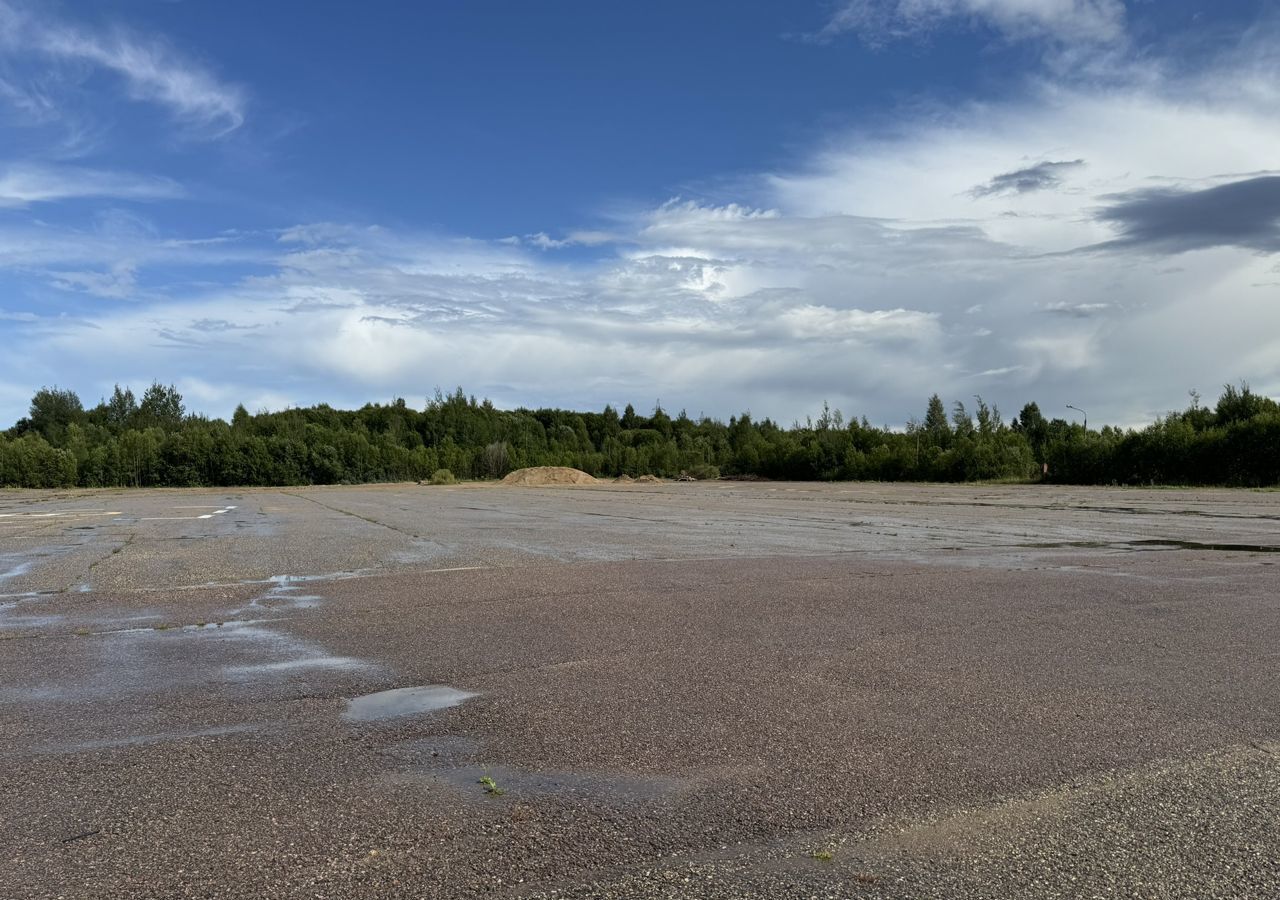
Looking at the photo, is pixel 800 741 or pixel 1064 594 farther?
pixel 1064 594

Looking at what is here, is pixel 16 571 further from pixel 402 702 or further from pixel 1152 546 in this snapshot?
pixel 1152 546

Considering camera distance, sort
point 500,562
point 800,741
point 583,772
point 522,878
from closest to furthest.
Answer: point 522,878, point 583,772, point 800,741, point 500,562

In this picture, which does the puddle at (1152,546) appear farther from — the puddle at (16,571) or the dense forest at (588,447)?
the dense forest at (588,447)

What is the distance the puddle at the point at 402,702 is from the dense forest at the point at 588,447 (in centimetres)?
4366

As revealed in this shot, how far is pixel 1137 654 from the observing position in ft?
20.9

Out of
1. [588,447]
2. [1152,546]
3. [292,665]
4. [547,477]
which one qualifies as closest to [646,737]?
[292,665]

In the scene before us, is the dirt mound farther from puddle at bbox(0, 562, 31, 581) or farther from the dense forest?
puddle at bbox(0, 562, 31, 581)

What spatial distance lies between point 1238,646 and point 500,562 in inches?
323

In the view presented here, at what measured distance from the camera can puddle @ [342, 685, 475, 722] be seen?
16.5ft

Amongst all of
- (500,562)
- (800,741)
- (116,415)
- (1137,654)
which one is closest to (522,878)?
(800,741)

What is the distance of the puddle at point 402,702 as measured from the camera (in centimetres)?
503

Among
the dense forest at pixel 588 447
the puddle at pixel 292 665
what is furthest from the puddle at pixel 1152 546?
the dense forest at pixel 588 447

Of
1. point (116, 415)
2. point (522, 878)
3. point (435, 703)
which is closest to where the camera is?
point (522, 878)

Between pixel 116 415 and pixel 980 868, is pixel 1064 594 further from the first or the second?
pixel 116 415
